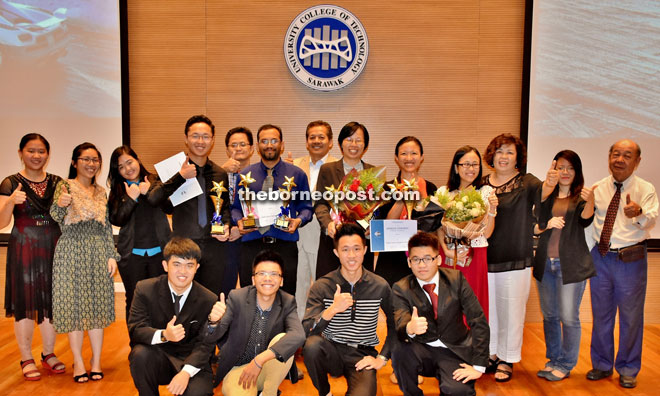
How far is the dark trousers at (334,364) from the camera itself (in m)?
2.77

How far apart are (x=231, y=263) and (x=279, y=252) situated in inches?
16.4

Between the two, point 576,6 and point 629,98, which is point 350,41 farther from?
point 629,98

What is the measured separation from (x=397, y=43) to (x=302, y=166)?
1718 mm

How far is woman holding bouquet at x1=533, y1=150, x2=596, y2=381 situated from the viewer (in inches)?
136

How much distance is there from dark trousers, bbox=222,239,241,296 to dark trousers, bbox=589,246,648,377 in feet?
8.37

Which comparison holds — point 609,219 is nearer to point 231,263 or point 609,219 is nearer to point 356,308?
point 356,308

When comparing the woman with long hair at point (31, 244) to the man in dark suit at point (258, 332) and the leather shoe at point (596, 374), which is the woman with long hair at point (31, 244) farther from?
the leather shoe at point (596, 374)

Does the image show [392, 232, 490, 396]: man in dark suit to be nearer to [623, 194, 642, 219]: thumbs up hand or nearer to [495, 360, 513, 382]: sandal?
[495, 360, 513, 382]: sandal

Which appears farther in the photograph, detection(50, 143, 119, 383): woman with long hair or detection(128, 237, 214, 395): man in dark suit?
detection(50, 143, 119, 383): woman with long hair

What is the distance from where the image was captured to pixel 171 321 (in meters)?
2.66

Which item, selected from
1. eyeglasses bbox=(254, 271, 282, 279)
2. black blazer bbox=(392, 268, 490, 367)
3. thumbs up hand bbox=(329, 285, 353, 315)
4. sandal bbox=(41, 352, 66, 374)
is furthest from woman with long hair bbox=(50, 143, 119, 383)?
black blazer bbox=(392, 268, 490, 367)

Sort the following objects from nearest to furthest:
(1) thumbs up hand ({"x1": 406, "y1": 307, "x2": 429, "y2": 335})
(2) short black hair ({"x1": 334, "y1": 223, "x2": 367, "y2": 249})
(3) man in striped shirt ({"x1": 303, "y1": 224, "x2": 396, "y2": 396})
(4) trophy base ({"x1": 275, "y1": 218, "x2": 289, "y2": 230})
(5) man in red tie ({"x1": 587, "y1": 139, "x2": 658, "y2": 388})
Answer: (1) thumbs up hand ({"x1": 406, "y1": 307, "x2": 429, "y2": 335}) → (3) man in striped shirt ({"x1": 303, "y1": 224, "x2": 396, "y2": 396}) → (2) short black hair ({"x1": 334, "y1": 223, "x2": 367, "y2": 249}) → (4) trophy base ({"x1": 275, "y1": 218, "x2": 289, "y2": 230}) → (5) man in red tie ({"x1": 587, "y1": 139, "x2": 658, "y2": 388})

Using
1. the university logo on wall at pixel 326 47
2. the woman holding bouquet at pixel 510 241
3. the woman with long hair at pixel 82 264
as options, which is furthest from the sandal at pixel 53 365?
the university logo on wall at pixel 326 47

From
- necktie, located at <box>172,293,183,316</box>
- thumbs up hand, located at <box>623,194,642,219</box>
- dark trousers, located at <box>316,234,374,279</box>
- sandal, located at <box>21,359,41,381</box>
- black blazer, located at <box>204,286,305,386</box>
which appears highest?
thumbs up hand, located at <box>623,194,642,219</box>
